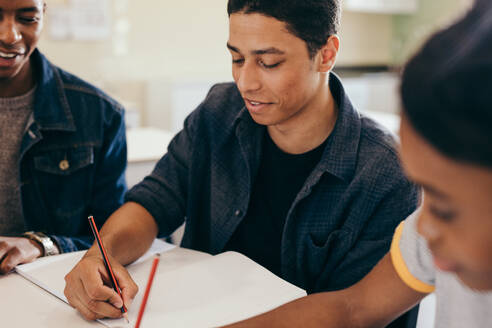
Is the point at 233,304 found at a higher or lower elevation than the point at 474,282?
lower

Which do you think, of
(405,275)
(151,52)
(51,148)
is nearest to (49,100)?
(51,148)

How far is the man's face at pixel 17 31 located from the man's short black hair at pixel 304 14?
463 millimetres

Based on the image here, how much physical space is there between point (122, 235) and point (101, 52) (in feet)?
9.46

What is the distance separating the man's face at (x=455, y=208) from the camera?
403 mm

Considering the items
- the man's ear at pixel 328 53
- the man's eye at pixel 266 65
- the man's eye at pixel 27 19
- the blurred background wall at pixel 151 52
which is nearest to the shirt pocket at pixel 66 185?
the man's eye at pixel 27 19

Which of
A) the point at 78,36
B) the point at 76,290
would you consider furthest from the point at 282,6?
the point at 78,36

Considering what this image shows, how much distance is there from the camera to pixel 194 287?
35.9 inches

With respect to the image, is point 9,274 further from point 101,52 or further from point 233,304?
point 101,52

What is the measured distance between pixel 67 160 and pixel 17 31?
0.33m

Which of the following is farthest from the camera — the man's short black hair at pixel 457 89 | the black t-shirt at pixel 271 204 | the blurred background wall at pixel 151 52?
the blurred background wall at pixel 151 52

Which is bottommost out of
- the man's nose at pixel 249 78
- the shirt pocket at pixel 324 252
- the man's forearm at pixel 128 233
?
the shirt pocket at pixel 324 252

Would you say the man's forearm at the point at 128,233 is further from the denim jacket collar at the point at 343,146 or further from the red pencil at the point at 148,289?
the denim jacket collar at the point at 343,146

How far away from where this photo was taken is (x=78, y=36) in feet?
11.5

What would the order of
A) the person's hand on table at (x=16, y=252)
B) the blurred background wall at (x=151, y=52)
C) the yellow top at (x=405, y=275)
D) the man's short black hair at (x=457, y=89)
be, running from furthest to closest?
1. the blurred background wall at (x=151, y=52)
2. the person's hand on table at (x=16, y=252)
3. the yellow top at (x=405, y=275)
4. the man's short black hair at (x=457, y=89)
